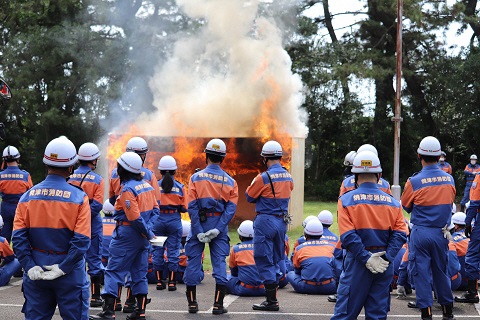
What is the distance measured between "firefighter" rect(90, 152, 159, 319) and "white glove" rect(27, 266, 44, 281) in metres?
2.07

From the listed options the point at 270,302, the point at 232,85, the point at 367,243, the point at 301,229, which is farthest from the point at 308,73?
the point at 367,243

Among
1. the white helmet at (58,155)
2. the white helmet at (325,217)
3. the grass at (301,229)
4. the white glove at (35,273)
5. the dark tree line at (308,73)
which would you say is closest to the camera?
the white glove at (35,273)

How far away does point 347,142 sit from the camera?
105 feet

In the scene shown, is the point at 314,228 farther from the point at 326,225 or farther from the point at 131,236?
the point at 131,236

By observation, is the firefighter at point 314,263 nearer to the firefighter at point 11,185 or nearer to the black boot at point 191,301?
the black boot at point 191,301

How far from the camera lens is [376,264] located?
571 centimetres

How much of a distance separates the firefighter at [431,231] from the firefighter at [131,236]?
120 inches

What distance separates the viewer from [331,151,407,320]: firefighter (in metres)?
5.82

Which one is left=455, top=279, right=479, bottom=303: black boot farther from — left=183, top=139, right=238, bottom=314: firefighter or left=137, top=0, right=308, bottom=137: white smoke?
left=137, top=0, right=308, bottom=137: white smoke

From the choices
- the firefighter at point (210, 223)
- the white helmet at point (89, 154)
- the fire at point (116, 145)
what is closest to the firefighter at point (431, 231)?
the firefighter at point (210, 223)

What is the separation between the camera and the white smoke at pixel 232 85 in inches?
736

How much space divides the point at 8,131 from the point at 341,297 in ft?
91.5

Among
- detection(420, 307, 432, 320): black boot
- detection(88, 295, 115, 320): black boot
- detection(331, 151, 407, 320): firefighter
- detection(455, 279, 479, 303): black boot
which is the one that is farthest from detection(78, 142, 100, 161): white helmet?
detection(455, 279, 479, 303): black boot

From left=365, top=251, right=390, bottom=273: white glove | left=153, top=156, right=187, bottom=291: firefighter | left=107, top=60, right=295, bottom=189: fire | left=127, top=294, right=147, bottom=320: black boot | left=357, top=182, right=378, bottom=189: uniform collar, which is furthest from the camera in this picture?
left=107, top=60, right=295, bottom=189: fire
